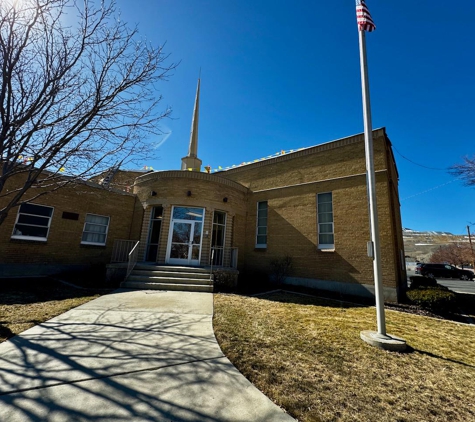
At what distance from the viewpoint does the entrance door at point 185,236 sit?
11828mm

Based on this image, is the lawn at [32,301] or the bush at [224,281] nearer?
the lawn at [32,301]

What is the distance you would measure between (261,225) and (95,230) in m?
9.66

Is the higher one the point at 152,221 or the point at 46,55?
the point at 46,55

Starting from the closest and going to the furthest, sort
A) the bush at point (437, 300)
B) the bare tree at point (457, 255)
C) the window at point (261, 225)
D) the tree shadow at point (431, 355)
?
1. the tree shadow at point (431, 355)
2. the bush at point (437, 300)
3. the window at point (261, 225)
4. the bare tree at point (457, 255)

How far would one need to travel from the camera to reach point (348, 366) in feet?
12.0

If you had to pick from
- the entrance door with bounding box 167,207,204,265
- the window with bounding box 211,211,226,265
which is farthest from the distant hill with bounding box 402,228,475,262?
the entrance door with bounding box 167,207,204,265

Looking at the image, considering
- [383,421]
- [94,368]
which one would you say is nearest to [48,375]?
[94,368]

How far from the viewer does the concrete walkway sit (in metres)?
2.31

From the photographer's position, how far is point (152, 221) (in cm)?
1282

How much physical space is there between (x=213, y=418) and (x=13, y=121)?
585 centimetres

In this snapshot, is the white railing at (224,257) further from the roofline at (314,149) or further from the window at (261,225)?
the roofline at (314,149)

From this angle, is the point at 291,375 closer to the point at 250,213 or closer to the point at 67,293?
the point at 67,293

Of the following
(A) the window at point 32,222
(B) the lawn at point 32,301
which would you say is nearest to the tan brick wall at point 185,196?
(B) the lawn at point 32,301

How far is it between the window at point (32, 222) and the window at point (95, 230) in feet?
5.58
